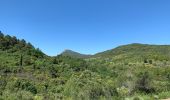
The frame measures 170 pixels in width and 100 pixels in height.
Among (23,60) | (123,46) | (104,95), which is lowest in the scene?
(104,95)

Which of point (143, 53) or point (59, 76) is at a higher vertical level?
point (143, 53)

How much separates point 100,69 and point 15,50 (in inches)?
782

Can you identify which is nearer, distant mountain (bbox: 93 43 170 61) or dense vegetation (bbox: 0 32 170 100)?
dense vegetation (bbox: 0 32 170 100)

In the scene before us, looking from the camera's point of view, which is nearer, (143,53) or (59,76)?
(59,76)

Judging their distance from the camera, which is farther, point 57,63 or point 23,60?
point 57,63

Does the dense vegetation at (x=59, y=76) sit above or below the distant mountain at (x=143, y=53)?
below

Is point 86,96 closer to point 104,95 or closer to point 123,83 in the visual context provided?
point 104,95

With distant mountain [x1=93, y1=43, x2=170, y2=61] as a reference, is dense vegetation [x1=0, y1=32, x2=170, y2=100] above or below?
below

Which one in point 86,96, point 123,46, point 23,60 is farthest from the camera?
point 123,46

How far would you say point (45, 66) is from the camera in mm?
66875

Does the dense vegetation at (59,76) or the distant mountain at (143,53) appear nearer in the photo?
the dense vegetation at (59,76)

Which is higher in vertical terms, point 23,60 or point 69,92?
point 23,60

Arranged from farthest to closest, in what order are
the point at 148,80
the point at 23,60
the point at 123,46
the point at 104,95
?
1. the point at 123,46
2. the point at 23,60
3. the point at 148,80
4. the point at 104,95

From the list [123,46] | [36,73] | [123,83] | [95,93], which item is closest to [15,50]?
[36,73]
